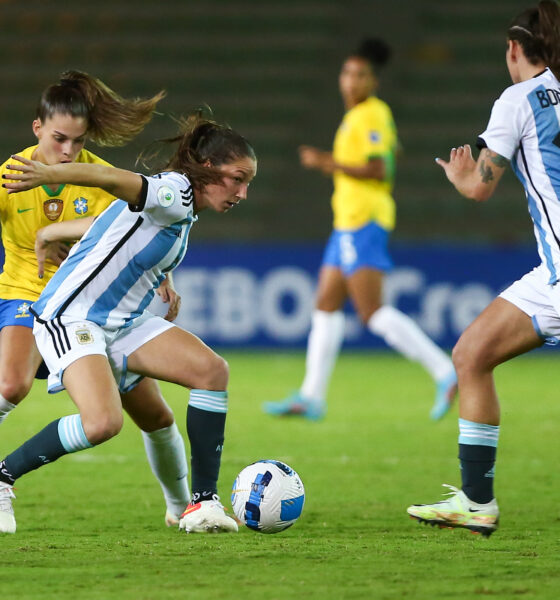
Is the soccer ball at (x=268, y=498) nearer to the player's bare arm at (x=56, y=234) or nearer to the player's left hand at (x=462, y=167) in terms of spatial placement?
the player's bare arm at (x=56, y=234)

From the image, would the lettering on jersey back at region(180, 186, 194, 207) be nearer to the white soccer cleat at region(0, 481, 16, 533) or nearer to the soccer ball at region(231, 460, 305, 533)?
the soccer ball at region(231, 460, 305, 533)

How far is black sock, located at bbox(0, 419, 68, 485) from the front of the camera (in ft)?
13.4

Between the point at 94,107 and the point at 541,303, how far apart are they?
1.90 m

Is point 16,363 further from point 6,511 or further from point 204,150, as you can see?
point 204,150

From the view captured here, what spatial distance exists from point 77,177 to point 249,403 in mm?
5284

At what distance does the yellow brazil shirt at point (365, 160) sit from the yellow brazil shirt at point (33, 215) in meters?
3.81

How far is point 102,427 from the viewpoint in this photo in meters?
3.96

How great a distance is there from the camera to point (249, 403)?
883 centimetres

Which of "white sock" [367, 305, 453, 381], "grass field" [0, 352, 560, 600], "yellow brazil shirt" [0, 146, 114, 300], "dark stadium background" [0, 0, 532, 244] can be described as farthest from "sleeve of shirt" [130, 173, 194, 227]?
"dark stadium background" [0, 0, 532, 244]

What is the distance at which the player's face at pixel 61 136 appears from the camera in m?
4.49

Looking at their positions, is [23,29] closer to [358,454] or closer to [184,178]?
[358,454]

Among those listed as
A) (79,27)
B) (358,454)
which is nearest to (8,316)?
(358,454)

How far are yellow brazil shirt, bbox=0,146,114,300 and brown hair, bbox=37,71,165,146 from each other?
0.62 ft

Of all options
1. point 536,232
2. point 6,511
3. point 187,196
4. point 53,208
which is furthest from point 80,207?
point 536,232
